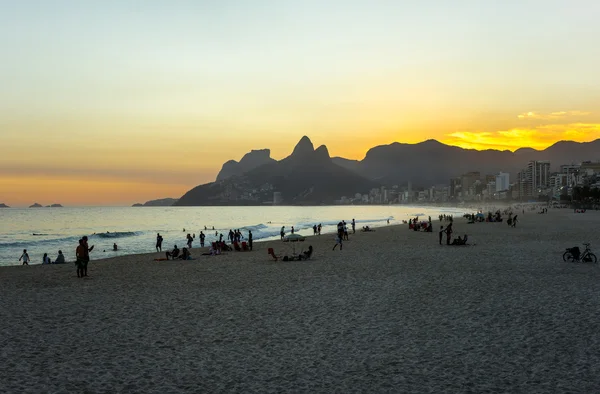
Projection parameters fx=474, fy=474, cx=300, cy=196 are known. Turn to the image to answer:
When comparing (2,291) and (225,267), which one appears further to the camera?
(225,267)

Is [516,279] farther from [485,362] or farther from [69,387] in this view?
[69,387]

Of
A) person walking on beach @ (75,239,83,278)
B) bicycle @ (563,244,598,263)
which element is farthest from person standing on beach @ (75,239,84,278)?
bicycle @ (563,244,598,263)

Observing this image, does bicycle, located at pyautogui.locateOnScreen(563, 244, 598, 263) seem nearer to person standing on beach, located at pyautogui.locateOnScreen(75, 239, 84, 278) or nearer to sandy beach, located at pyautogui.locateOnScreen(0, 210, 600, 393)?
sandy beach, located at pyautogui.locateOnScreen(0, 210, 600, 393)

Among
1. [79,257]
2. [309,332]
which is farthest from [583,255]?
[79,257]

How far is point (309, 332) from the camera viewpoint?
1123 cm

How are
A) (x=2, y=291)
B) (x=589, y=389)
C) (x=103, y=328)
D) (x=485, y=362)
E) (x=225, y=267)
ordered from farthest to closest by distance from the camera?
(x=225, y=267) < (x=2, y=291) < (x=103, y=328) < (x=485, y=362) < (x=589, y=389)

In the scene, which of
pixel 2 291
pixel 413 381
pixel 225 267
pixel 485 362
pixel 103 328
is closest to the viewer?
pixel 413 381

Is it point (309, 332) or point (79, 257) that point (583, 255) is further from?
point (79, 257)

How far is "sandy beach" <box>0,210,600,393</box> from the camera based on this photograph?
26.4 ft

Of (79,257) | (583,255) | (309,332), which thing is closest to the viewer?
(309,332)

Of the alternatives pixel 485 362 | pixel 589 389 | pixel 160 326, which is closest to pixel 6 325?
pixel 160 326

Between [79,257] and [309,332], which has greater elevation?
[79,257]

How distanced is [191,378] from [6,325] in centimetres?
705

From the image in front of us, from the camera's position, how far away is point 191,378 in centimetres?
820
